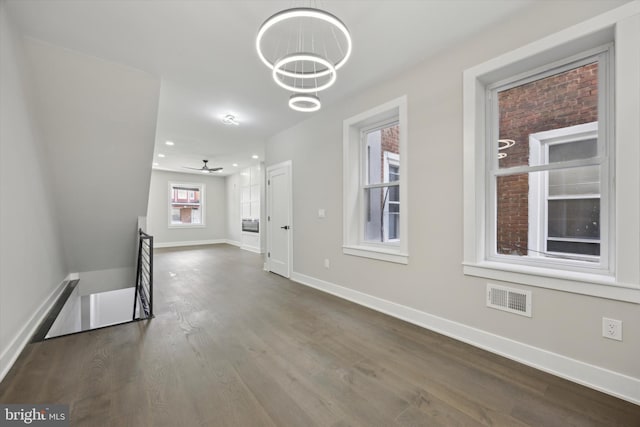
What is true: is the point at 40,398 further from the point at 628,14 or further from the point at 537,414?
the point at 628,14

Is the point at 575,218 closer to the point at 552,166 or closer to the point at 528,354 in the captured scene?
the point at 552,166

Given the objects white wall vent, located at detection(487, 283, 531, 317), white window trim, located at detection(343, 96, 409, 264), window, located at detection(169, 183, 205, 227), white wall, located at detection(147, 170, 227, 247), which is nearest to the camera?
white wall vent, located at detection(487, 283, 531, 317)

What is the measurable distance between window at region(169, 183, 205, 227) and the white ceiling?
6773 mm

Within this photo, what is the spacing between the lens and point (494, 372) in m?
1.92

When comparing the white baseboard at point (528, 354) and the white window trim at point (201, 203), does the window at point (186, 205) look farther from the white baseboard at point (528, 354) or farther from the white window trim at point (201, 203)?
the white baseboard at point (528, 354)

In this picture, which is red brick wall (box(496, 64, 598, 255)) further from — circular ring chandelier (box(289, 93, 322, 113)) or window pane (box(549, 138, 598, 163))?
circular ring chandelier (box(289, 93, 322, 113))

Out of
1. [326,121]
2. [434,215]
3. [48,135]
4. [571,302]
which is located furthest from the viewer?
[326,121]

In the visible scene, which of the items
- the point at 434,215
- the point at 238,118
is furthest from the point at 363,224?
the point at 238,118

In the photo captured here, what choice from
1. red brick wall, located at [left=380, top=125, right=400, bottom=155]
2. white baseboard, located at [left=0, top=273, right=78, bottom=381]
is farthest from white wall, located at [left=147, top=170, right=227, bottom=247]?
red brick wall, located at [left=380, top=125, right=400, bottom=155]

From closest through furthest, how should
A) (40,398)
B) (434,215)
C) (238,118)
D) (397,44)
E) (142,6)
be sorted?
Answer: (40,398)
(142,6)
(397,44)
(434,215)
(238,118)

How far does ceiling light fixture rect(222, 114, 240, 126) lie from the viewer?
4.14 meters

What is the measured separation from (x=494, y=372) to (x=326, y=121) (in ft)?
11.5

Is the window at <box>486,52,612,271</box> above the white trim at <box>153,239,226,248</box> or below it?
above

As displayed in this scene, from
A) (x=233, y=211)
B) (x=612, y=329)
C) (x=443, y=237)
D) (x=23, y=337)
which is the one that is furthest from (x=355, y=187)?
(x=233, y=211)
